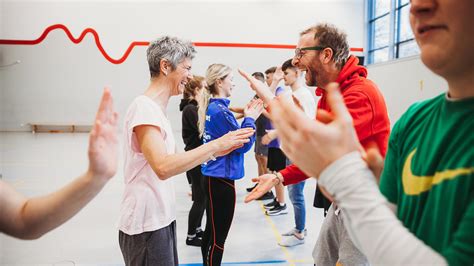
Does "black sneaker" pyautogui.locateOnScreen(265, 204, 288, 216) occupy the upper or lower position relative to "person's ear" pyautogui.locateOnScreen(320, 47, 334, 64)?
lower

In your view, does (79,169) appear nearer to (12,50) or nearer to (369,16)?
(12,50)

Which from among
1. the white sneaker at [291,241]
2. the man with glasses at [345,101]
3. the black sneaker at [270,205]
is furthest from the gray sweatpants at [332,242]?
the black sneaker at [270,205]

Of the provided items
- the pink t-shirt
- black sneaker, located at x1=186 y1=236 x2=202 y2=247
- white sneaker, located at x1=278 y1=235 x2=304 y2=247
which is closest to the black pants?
black sneaker, located at x1=186 y1=236 x2=202 y2=247

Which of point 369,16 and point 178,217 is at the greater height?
point 369,16

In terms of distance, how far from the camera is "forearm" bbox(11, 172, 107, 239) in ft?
2.88

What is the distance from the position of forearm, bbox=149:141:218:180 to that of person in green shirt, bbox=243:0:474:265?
102 centimetres

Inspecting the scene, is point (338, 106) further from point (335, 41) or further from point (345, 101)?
point (335, 41)

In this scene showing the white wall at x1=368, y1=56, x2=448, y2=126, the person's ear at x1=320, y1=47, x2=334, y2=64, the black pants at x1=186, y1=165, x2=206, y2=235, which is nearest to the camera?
the person's ear at x1=320, y1=47, x2=334, y2=64

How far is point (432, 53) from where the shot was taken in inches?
30.4

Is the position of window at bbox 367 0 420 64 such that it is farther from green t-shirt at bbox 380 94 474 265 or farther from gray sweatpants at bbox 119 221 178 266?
green t-shirt at bbox 380 94 474 265

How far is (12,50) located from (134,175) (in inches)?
465

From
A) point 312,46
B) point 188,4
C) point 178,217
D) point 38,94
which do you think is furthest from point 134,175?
point 38,94

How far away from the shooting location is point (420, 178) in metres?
0.82

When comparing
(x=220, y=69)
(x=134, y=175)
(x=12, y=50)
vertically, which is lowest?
(x=134, y=175)
